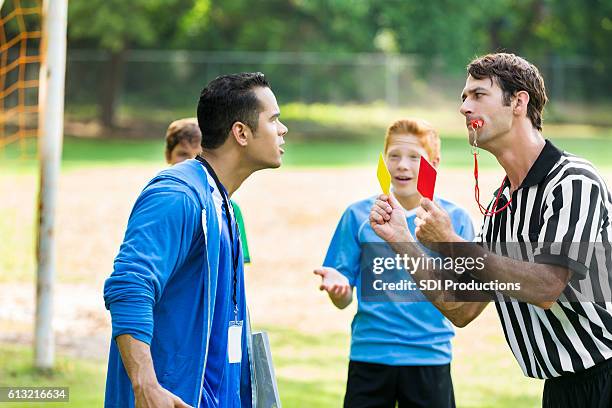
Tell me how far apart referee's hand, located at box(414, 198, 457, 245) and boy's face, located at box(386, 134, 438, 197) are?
149cm

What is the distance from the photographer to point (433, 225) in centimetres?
375

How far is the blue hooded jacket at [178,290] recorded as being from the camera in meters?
3.26

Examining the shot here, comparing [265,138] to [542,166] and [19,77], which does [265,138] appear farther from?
[19,77]

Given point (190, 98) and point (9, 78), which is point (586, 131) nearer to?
point (190, 98)

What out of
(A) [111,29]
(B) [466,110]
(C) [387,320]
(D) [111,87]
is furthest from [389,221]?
(D) [111,87]

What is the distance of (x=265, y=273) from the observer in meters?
13.0

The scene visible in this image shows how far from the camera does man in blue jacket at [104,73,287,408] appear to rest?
3.26m

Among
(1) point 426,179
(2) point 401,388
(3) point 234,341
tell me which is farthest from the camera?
(2) point 401,388

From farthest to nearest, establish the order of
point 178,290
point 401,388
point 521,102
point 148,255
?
point 401,388 → point 521,102 → point 178,290 → point 148,255

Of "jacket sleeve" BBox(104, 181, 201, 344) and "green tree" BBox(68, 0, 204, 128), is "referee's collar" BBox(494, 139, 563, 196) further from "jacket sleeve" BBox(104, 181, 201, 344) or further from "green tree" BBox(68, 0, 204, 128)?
"green tree" BBox(68, 0, 204, 128)

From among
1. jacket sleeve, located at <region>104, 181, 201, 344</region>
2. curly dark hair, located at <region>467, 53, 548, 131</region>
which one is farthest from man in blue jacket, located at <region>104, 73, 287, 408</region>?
curly dark hair, located at <region>467, 53, 548, 131</region>

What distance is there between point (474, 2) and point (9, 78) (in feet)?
51.7

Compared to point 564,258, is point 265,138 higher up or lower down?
higher up

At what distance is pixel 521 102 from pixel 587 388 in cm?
111
